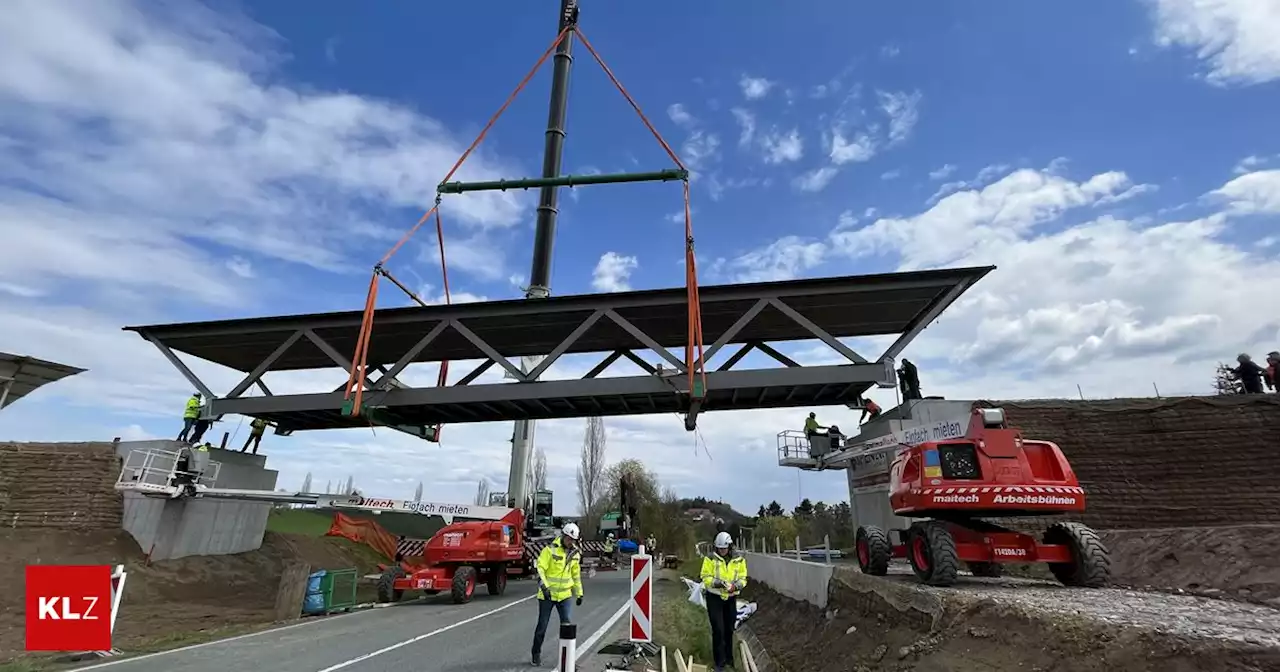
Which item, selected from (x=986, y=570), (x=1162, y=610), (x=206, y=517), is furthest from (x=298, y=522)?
(x=1162, y=610)

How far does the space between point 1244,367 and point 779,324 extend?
12636mm

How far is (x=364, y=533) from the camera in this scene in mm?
28172

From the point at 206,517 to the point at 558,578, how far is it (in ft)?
52.8

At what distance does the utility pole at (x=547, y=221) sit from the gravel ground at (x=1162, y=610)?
54.1 ft

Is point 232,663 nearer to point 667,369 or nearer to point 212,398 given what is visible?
point 667,369

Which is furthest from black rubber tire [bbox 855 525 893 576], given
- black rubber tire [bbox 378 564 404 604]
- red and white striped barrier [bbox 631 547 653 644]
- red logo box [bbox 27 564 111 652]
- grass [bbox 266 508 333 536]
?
grass [bbox 266 508 333 536]

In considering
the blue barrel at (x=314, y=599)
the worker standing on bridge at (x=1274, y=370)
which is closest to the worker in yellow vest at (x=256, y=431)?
the blue barrel at (x=314, y=599)

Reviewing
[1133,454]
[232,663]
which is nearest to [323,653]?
[232,663]

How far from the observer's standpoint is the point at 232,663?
818cm

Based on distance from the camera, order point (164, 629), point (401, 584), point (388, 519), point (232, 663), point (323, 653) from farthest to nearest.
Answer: point (388, 519) → point (401, 584) → point (164, 629) → point (323, 653) → point (232, 663)

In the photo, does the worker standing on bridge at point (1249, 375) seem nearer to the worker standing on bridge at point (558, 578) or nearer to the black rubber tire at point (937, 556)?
the black rubber tire at point (937, 556)

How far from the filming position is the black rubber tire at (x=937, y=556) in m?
8.02

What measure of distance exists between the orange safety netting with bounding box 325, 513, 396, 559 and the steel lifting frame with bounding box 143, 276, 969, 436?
10151 millimetres

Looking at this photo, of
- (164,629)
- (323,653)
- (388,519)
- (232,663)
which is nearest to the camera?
(232,663)
